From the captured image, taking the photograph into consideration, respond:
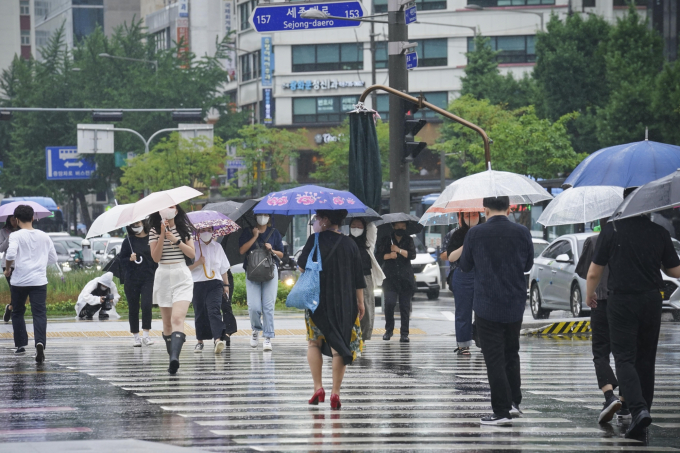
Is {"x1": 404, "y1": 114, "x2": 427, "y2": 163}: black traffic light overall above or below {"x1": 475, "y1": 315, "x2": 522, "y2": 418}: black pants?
above

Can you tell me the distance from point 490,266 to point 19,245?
23.5ft

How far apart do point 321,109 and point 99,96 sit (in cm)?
1376

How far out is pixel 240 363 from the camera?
1379 cm

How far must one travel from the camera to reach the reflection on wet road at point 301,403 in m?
8.23

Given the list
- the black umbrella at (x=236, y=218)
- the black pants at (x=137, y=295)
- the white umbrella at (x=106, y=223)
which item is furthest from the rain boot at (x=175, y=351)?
the black pants at (x=137, y=295)

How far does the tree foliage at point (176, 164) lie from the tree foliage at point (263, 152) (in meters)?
1.38

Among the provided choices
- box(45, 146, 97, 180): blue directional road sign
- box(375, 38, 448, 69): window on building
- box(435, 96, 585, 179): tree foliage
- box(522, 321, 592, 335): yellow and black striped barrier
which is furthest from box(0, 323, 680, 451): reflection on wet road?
box(375, 38, 448, 69): window on building

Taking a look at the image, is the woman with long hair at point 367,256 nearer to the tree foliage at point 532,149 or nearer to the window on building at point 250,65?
the tree foliage at point 532,149

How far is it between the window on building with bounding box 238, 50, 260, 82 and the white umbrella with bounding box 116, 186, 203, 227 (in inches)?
2558

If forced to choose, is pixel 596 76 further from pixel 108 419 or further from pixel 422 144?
pixel 108 419

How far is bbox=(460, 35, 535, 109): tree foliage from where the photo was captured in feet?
193

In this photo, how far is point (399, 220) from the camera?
17000 mm

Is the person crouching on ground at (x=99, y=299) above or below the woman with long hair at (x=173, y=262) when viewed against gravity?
below

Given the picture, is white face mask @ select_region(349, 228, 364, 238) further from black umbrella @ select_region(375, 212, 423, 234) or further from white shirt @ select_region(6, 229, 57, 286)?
white shirt @ select_region(6, 229, 57, 286)
